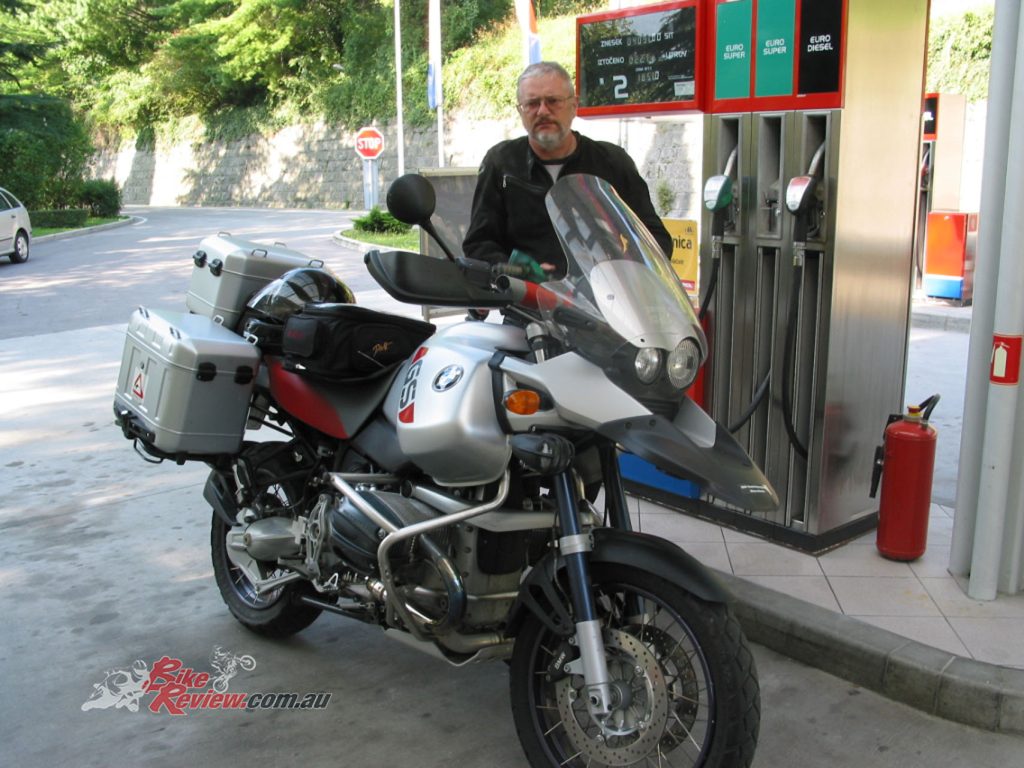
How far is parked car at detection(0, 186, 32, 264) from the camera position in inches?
720

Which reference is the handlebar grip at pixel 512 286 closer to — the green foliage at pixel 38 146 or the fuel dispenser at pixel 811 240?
the fuel dispenser at pixel 811 240

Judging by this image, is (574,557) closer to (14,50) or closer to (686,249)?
(686,249)

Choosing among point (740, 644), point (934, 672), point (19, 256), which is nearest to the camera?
point (740, 644)

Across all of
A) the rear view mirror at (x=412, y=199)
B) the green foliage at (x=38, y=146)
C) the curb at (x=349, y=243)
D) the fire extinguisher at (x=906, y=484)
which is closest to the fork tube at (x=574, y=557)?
the rear view mirror at (x=412, y=199)

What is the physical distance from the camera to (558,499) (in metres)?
2.79

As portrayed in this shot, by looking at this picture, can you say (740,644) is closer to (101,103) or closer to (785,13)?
(785,13)

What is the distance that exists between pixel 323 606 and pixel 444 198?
438cm

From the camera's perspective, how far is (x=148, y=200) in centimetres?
4716

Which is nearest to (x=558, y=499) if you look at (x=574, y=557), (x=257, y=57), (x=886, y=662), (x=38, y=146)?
(x=574, y=557)

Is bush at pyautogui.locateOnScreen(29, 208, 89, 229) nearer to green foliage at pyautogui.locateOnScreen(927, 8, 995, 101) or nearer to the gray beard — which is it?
green foliage at pyautogui.locateOnScreen(927, 8, 995, 101)

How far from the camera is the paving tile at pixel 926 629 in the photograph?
12.0 feet

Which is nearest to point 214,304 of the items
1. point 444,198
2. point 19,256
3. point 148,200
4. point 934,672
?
point 934,672

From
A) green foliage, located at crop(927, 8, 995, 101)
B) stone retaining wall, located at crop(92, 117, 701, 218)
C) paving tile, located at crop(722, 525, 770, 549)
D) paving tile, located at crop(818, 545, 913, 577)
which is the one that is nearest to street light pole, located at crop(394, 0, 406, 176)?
stone retaining wall, located at crop(92, 117, 701, 218)

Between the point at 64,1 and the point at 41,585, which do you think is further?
the point at 64,1
